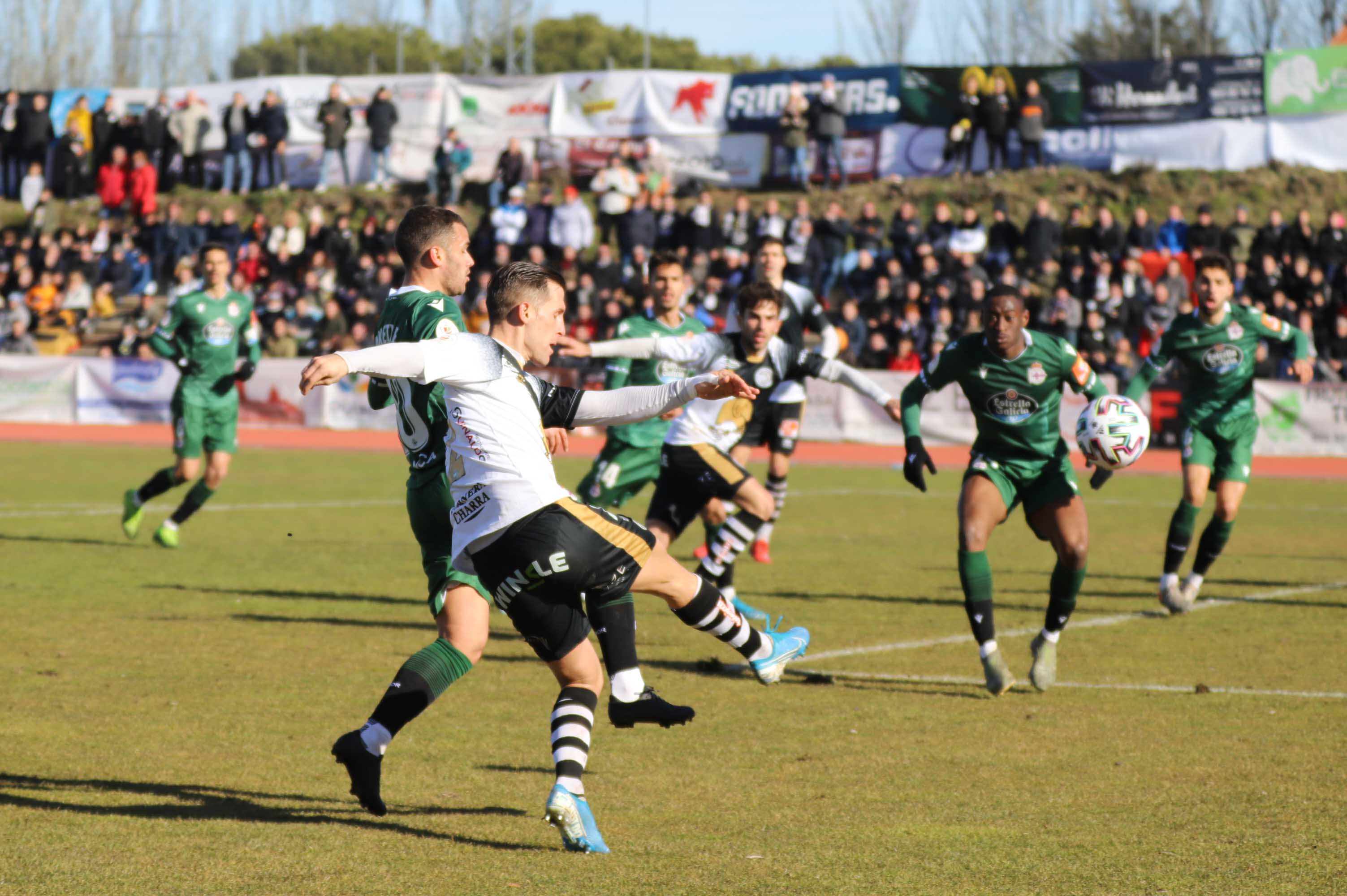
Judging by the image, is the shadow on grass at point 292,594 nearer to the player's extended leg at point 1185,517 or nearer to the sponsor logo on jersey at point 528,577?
the player's extended leg at point 1185,517

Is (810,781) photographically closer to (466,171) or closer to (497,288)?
(497,288)

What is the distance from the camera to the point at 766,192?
120ft

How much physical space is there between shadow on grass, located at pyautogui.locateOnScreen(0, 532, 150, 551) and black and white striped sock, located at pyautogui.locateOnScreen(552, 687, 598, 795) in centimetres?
917

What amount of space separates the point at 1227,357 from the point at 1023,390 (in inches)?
139

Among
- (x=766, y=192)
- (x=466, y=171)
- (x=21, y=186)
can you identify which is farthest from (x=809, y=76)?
(x=21, y=186)

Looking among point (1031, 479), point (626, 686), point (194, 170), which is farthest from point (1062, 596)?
point (194, 170)

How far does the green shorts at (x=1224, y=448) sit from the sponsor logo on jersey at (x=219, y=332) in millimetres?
8015

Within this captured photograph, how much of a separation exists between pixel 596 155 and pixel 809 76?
524 cm

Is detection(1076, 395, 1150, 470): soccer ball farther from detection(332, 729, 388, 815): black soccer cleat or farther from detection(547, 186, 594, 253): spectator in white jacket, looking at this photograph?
detection(547, 186, 594, 253): spectator in white jacket

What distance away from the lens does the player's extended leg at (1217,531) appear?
37.8ft

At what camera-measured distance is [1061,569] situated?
8.61 metres

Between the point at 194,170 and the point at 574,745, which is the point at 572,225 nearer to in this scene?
the point at 194,170

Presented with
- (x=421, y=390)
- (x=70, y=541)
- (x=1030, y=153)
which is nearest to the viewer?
(x=421, y=390)

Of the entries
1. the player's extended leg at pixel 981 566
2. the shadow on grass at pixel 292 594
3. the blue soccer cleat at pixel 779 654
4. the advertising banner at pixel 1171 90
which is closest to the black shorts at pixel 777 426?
the shadow on grass at pixel 292 594
